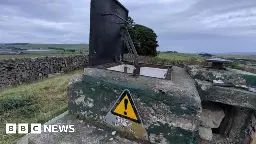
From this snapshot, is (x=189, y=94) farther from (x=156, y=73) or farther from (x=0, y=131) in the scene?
(x=0, y=131)

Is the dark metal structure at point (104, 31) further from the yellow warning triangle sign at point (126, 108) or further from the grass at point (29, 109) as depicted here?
the grass at point (29, 109)

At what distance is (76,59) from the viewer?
1684 cm

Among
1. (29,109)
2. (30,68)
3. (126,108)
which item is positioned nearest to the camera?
(126,108)

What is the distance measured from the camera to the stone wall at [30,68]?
10477mm

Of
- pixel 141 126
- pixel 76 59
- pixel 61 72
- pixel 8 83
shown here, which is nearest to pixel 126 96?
pixel 141 126

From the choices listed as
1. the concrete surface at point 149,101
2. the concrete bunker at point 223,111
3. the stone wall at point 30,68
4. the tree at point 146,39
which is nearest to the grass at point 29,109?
the concrete surface at point 149,101

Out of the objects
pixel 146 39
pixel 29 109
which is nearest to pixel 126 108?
pixel 29 109

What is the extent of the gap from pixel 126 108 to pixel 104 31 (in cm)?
143

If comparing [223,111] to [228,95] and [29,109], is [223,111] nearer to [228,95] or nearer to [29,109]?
[228,95]

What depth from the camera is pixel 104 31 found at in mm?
3252

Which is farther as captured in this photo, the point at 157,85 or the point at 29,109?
the point at 29,109

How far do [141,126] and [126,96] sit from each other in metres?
0.36

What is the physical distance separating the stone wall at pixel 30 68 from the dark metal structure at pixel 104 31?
27.9 ft

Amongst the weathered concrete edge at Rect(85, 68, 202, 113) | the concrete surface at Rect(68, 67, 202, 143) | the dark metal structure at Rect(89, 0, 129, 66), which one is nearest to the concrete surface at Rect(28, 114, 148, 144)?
the concrete surface at Rect(68, 67, 202, 143)
